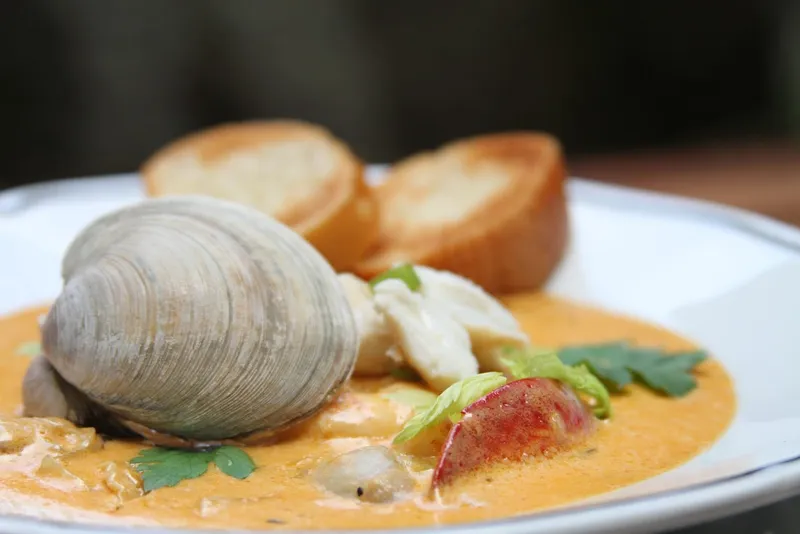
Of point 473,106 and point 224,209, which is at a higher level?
point 224,209

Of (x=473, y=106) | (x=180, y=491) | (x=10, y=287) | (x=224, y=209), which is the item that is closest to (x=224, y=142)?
(x=10, y=287)

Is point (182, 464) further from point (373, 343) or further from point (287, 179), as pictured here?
point (287, 179)

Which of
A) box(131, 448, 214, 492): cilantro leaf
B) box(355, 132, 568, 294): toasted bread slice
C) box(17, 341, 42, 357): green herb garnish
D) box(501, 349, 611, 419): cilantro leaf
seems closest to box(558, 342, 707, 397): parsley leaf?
box(501, 349, 611, 419): cilantro leaf

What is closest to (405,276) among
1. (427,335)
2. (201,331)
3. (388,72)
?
(427,335)

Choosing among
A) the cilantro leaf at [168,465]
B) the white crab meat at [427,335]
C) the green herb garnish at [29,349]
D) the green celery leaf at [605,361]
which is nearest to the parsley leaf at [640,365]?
the green celery leaf at [605,361]

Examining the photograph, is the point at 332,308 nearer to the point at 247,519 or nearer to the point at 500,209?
the point at 247,519

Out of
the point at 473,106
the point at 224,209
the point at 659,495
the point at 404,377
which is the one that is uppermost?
the point at 224,209

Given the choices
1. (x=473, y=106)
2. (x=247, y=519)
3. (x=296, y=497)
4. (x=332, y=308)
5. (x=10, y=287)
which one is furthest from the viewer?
(x=473, y=106)

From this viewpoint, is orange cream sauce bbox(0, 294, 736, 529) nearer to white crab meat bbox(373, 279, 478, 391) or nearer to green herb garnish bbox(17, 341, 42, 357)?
white crab meat bbox(373, 279, 478, 391)

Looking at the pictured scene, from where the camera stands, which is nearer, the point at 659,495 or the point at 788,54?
the point at 659,495
